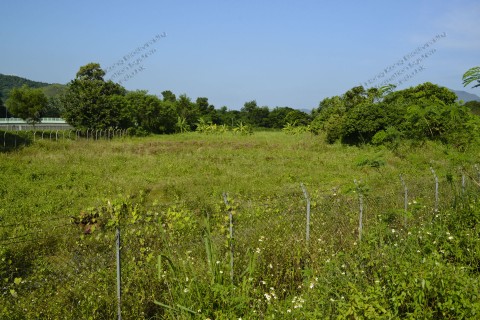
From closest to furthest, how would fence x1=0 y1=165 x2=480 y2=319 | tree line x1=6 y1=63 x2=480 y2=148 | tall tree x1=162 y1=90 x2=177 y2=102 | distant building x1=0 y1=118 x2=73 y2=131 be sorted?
fence x1=0 y1=165 x2=480 y2=319, tree line x1=6 y1=63 x2=480 y2=148, distant building x1=0 y1=118 x2=73 y2=131, tall tree x1=162 y1=90 x2=177 y2=102

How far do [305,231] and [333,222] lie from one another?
57 cm

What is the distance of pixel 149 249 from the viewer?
510 cm

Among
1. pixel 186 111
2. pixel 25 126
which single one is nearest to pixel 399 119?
pixel 186 111

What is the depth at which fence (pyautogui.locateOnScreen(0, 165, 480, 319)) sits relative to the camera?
410 centimetres

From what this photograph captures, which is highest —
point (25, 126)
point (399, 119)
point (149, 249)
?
point (399, 119)

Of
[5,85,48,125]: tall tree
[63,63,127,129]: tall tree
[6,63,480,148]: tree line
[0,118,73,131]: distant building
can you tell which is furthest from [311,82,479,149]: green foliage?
[0,118,73,131]: distant building

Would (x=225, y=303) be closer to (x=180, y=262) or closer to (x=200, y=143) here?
(x=180, y=262)

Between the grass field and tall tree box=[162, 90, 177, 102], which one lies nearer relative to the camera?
the grass field

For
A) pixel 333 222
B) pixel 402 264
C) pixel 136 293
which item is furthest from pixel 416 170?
pixel 136 293

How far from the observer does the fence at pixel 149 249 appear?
410 cm

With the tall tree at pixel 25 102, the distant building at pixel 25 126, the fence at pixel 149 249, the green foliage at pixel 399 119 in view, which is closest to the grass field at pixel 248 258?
the fence at pixel 149 249

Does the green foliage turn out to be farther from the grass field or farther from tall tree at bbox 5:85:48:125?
tall tree at bbox 5:85:48:125

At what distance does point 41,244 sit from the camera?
291 inches

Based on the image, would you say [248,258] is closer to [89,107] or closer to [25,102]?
[89,107]
